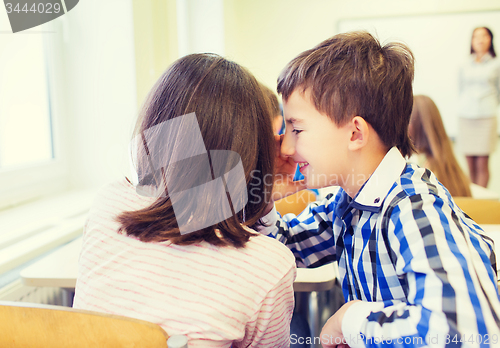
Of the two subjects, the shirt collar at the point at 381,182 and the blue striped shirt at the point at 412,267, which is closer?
the blue striped shirt at the point at 412,267

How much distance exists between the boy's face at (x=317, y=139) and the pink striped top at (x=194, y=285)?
26cm

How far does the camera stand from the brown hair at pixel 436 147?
1.68m

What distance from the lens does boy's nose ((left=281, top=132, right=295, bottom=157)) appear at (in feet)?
2.80

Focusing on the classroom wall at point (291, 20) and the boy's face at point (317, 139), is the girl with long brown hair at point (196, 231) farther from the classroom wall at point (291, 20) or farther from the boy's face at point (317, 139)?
the classroom wall at point (291, 20)

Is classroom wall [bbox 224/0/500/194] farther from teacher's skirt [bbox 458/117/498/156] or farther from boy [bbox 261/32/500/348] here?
boy [bbox 261/32/500/348]

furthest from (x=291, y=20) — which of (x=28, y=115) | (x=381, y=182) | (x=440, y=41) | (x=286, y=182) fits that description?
(x=381, y=182)

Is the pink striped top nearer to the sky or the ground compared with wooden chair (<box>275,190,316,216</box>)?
nearer to the sky

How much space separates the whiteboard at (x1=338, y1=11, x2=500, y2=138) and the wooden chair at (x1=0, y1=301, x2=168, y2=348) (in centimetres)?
350

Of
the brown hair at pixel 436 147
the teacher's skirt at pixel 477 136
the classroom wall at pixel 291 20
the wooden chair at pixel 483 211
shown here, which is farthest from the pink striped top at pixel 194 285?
the teacher's skirt at pixel 477 136

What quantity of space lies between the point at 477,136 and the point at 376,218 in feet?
10.2

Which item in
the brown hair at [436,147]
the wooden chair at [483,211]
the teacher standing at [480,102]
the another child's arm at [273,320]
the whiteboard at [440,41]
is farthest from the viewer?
the whiteboard at [440,41]

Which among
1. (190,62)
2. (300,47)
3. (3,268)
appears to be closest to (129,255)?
(190,62)

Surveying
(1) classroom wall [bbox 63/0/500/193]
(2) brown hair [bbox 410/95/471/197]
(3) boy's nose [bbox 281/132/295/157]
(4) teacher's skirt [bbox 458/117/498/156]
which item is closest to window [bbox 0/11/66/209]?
(1) classroom wall [bbox 63/0/500/193]

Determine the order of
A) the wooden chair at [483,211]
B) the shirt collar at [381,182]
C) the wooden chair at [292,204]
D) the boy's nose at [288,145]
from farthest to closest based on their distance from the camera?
the wooden chair at [292,204] < the wooden chair at [483,211] < the boy's nose at [288,145] < the shirt collar at [381,182]
